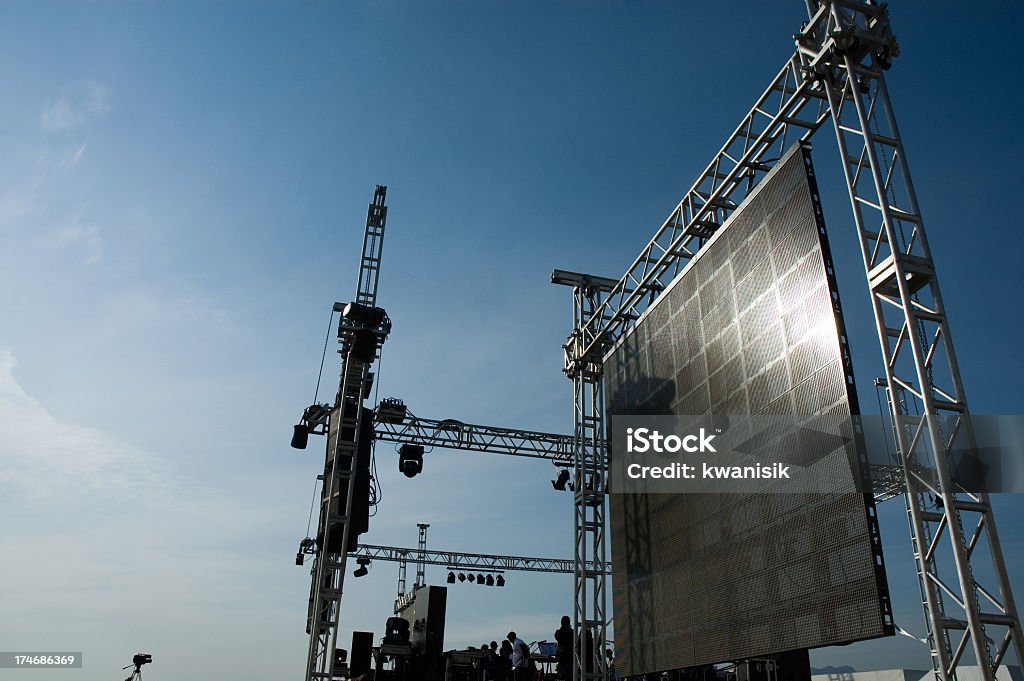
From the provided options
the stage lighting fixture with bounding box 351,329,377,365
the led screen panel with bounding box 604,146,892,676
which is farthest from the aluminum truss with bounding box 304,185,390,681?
the led screen panel with bounding box 604,146,892,676

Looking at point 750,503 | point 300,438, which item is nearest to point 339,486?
point 300,438

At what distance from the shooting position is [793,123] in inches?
418

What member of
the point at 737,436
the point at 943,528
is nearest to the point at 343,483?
the point at 737,436

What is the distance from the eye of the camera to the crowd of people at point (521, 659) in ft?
49.7

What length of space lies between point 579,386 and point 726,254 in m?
6.23

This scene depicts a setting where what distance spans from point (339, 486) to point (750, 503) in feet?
30.9

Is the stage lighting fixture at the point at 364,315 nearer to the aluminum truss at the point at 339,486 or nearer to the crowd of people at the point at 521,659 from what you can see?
the aluminum truss at the point at 339,486

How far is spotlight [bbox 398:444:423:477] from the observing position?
19.2 meters

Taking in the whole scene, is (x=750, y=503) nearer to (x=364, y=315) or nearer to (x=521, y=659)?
(x=521, y=659)

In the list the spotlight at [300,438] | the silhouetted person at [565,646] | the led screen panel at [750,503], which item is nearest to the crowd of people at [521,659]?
the silhouetted person at [565,646]

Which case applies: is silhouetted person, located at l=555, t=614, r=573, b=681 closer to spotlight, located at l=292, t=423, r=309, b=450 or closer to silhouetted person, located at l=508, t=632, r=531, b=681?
silhouetted person, located at l=508, t=632, r=531, b=681

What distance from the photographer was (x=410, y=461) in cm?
1928

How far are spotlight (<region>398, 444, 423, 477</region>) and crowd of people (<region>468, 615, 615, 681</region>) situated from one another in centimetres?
451

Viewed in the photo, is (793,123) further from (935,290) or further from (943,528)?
(943,528)
